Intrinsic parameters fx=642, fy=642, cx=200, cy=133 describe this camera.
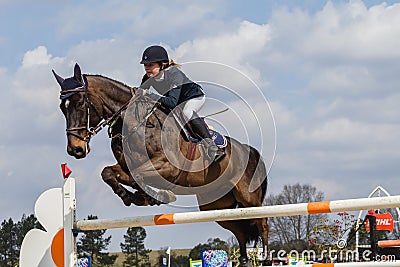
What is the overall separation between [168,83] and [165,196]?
3.14 feet

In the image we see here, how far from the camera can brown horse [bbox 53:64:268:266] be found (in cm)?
492

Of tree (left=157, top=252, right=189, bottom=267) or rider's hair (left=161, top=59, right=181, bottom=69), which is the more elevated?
rider's hair (left=161, top=59, right=181, bottom=69)

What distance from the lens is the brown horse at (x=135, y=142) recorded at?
16.1 feet

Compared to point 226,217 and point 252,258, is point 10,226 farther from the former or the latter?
point 226,217

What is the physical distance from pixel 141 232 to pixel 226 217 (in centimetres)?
1332

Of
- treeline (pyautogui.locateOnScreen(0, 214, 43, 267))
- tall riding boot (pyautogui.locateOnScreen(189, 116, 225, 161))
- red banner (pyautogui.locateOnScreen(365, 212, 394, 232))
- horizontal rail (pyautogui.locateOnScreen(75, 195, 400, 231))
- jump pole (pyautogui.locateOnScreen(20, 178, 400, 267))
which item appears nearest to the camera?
horizontal rail (pyautogui.locateOnScreen(75, 195, 400, 231))

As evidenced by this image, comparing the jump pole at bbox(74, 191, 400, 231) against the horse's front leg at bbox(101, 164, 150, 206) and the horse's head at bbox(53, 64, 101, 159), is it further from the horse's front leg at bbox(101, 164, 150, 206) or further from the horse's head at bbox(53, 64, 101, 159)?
the horse's head at bbox(53, 64, 101, 159)

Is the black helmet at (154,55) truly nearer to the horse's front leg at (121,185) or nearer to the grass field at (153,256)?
the horse's front leg at (121,185)

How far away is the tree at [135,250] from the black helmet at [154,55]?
12015mm

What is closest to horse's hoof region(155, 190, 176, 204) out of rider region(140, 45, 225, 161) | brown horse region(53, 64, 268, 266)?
brown horse region(53, 64, 268, 266)

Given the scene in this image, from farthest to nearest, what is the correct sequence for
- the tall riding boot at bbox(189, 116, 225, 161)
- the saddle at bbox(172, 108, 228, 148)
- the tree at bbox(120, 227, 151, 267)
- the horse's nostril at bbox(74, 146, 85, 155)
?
the tree at bbox(120, 227, 151, 267) < the tall riding boot at bbox(189, 116, 225, 161) < the saddle at bbox(172, 108, 228, 148) < the horse's nostril at bbox(74, 146, 85, 155)

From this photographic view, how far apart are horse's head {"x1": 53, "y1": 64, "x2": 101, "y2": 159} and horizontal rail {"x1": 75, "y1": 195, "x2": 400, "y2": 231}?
0.63 m

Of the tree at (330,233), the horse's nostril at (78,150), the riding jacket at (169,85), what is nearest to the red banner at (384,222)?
the tree at (330,233)

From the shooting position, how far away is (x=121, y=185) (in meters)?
4.92
